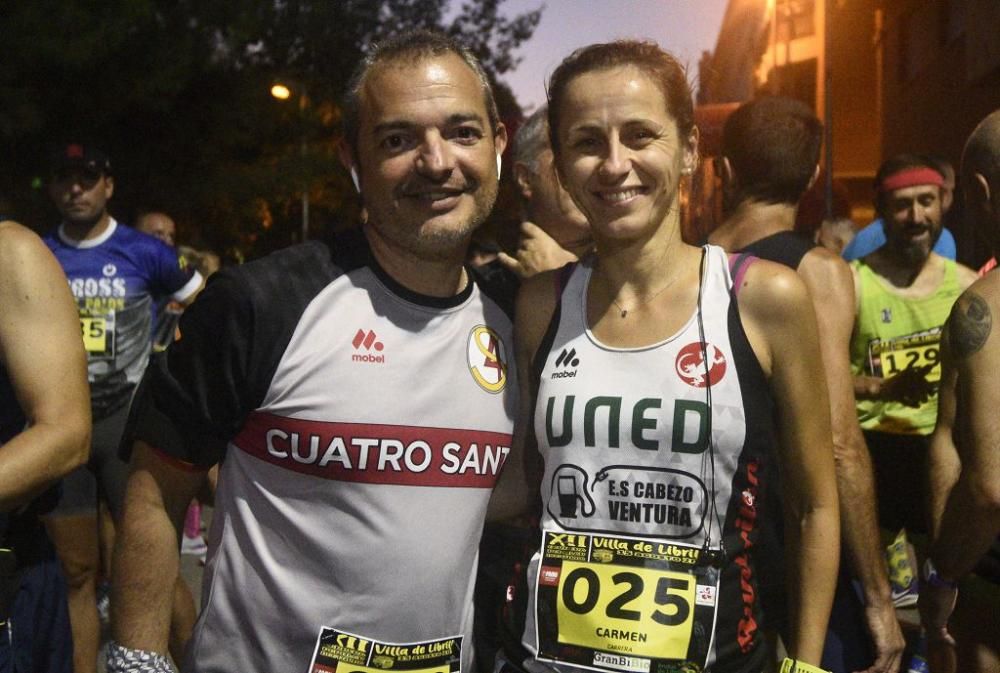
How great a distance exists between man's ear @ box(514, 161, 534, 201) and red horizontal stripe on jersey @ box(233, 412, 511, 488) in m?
1.35

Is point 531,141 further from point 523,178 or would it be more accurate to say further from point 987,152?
point 987,152

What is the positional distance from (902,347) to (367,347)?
3.69 meters

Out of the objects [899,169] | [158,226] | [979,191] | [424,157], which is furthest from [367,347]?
[158,226]

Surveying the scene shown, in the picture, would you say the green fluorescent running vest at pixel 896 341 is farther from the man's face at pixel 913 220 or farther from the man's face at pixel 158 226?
the man's face at pixel 158 226

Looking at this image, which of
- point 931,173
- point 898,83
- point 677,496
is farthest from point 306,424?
point 898,83

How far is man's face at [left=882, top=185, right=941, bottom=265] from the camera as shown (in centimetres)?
541

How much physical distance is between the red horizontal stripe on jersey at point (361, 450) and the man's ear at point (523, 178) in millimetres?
1347

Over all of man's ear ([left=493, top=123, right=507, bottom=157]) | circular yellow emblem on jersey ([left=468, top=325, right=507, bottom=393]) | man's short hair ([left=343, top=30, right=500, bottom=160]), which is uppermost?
man's short hair ([left=343, top=30, right=500, bottom=160])

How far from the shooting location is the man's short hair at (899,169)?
5.81m

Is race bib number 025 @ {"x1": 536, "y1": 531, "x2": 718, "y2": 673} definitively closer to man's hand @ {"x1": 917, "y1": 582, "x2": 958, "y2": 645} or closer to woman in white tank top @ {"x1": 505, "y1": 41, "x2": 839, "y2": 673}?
woman in white tank top @ {"x1": 505, "y1": 41, "x2": 839, "y2": 673}

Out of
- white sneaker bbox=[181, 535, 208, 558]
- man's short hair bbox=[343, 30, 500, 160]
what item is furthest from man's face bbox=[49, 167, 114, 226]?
man's short hair bbox=[343, 30, 500, 160]

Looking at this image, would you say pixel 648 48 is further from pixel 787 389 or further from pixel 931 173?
pixel 931 173

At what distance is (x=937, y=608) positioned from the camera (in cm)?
323

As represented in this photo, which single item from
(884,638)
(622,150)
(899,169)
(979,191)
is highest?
(899,169)
